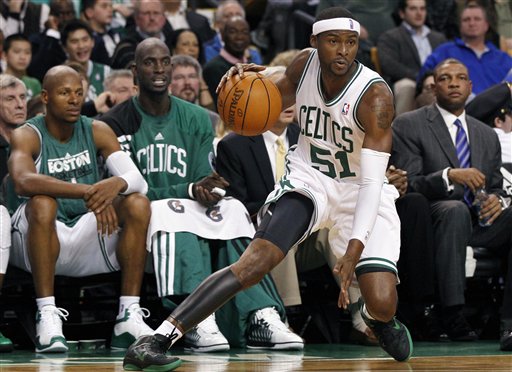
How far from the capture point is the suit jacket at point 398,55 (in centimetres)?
1001

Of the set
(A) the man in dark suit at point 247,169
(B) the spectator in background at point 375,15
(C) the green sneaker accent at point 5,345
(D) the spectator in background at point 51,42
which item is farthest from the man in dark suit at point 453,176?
(D) the spectator in background at point 51,42

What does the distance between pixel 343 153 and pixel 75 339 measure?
2.58m

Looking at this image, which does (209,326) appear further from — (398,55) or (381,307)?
(398,55)

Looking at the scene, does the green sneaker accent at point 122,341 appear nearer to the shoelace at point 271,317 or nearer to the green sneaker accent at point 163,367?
the shoelace at point 271,317

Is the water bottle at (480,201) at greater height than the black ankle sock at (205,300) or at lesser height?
greater

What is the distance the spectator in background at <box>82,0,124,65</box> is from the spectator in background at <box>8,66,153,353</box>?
10.4ft

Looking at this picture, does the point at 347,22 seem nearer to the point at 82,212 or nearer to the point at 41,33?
the point at 82,212

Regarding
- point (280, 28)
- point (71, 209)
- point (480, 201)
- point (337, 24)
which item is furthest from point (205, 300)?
point (280, 28)

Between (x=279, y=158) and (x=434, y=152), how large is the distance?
1106 mm

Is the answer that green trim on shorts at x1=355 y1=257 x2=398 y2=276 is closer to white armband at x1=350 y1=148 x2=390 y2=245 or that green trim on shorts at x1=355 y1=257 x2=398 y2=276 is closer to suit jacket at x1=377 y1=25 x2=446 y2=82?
white armband at x1=350 y1=148 x2=390 y2=245

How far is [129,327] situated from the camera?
650cm

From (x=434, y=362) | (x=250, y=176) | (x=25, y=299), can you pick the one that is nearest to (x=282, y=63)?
(x=250, y=176)

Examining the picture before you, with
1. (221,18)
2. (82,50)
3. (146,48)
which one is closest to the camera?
(146,48)

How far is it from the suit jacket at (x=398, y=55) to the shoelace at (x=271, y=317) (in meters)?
3.93
